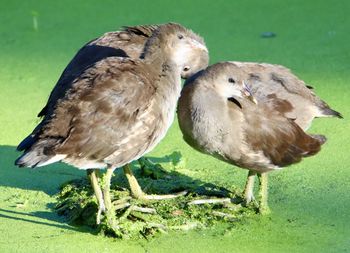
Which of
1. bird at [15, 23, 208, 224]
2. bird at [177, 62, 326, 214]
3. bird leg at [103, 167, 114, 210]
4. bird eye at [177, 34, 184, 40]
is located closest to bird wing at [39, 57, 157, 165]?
bird at [15, 23, 208, 224]

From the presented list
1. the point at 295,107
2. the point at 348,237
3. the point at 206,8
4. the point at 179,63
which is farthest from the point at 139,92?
the point at 206,8

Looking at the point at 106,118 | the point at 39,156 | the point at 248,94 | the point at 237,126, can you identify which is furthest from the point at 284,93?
the point at 39,156

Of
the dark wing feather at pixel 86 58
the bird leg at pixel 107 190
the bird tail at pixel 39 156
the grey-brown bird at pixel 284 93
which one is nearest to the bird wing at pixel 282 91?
the grey-brown bird at pixel 284 93

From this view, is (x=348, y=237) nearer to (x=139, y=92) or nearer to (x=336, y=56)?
(x=139, y=92)

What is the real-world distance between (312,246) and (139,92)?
106 centimetres

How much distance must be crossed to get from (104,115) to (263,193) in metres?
0.93

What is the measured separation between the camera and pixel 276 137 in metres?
4.68

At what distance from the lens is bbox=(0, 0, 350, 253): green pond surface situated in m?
4.41

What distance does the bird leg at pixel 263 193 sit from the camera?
4686 mm

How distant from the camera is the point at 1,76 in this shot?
6551 millimetres

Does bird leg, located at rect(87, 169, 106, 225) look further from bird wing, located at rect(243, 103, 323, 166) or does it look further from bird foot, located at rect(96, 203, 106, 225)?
bird wing, located at rect(243, 103, 323, 166)

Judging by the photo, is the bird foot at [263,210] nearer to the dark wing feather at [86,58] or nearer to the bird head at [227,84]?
the bird head at [227,84]

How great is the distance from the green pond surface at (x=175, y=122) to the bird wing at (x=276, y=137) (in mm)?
266

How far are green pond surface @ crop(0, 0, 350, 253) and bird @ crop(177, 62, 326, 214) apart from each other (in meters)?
0.28
